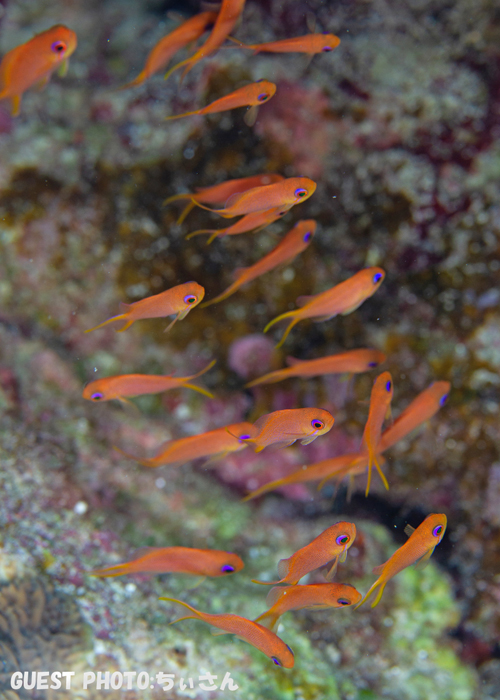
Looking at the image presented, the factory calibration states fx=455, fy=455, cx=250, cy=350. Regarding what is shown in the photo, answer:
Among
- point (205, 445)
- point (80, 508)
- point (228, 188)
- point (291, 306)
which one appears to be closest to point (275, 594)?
point (205, 445)

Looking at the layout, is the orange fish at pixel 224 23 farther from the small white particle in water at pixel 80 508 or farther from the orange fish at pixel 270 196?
the small white particle in water at pixel 80 508

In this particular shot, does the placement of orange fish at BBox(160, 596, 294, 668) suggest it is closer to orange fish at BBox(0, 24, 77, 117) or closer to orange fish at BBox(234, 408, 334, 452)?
orange fish at BBox(234, 408, 334, 452)

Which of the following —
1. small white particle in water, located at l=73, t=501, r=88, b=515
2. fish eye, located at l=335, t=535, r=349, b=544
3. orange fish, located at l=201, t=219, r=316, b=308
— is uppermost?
orange fish, located at l=201, t=219, r=316, b=308

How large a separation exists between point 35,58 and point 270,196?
1474 mm

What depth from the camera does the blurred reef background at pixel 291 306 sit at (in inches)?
124

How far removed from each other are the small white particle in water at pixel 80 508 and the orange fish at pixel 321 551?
5.80 ft

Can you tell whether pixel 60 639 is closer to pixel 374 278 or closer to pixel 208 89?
pixel 374 278

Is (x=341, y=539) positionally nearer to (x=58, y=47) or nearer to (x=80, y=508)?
(x=80, y=508)

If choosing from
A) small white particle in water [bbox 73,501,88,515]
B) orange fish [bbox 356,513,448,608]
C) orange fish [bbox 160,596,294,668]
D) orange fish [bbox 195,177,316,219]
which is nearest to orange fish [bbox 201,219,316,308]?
orange fish [bbox 195,177,316,219]

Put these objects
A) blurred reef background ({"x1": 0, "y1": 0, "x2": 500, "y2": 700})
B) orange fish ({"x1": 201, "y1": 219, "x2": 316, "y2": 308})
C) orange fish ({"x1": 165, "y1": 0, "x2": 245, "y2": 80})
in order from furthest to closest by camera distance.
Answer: blurred reef background ({"x1": 0, "y1": 0, "x2": 500, "y2": 700})
orange fish ({"x1": 201, "y1": 219, "x2": 316, "y2": 308})
orange fish ({"x1": 165, "y1": 0, "x2": 245, "y2": 80})

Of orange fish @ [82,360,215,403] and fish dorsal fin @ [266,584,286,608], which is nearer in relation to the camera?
fish dorsal fin @ [266,584,286,608]

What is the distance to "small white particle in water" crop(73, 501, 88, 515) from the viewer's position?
3.04 m

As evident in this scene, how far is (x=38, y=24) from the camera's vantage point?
4.37 m

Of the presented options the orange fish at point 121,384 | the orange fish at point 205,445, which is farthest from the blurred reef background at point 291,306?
the orange fish at point 121,384
